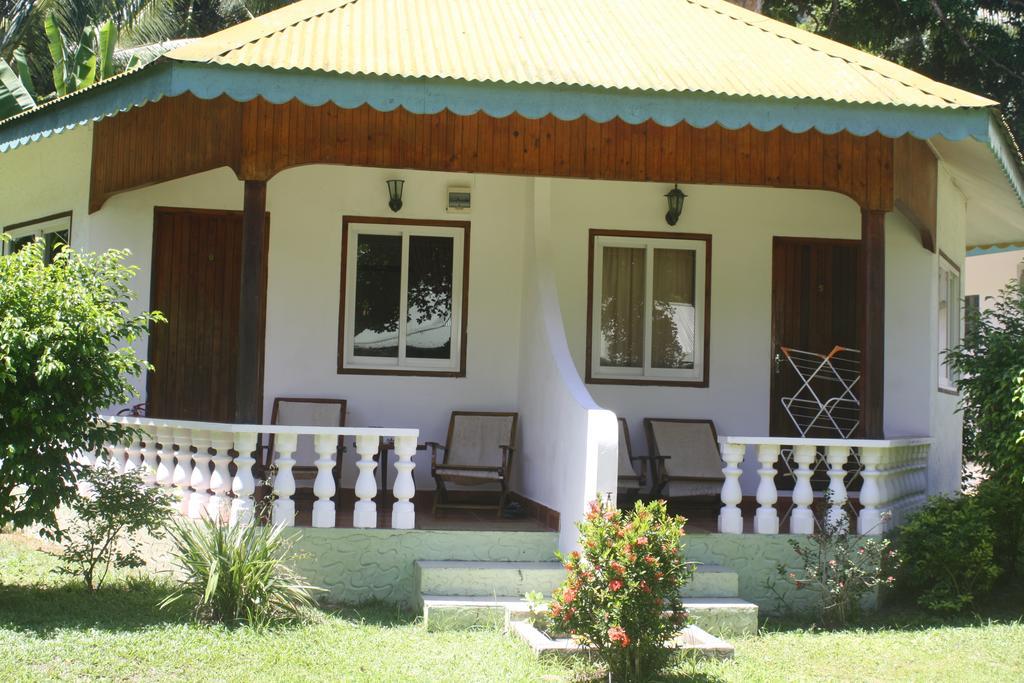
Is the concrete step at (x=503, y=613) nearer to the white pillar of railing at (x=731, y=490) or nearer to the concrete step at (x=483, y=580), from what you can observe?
the concrete step at (x=483, y=580)

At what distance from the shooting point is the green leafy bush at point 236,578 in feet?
24.5

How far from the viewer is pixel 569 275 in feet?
38.4

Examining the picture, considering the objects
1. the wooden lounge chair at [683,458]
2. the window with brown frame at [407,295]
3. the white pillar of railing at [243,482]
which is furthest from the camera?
the window with brown frame at [407,295]

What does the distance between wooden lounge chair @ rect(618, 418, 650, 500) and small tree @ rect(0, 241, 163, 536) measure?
4.64 metres

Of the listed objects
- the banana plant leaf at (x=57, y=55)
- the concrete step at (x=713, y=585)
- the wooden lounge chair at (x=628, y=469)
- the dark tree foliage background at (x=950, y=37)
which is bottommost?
the concrete step at (x=713, y=585)

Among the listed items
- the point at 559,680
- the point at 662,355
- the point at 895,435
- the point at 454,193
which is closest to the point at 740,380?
the point at 662,355

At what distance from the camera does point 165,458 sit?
9141 mm

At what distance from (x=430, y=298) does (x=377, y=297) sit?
0.52 metres

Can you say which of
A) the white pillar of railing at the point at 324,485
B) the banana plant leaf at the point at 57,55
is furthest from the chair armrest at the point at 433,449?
the banana plant leaf at the point at 57,55

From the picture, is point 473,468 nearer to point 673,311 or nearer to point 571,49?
point 673,311

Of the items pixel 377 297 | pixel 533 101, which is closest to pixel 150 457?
pixel 377 297

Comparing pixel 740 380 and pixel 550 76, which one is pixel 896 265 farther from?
pixel 550 76

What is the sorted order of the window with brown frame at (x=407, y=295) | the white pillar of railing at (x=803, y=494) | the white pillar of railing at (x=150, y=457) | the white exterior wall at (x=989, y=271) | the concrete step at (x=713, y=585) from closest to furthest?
the concrete step at (x=713, y=585) < the white pillar of railing at (x=803, y=494) < the white pillar of railing at (x=150, y=457) < the window with brown frame at (x=407, y=295) < the white exterior wall at (x=989, y=271)

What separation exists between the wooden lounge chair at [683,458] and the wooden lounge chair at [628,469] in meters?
0.17
